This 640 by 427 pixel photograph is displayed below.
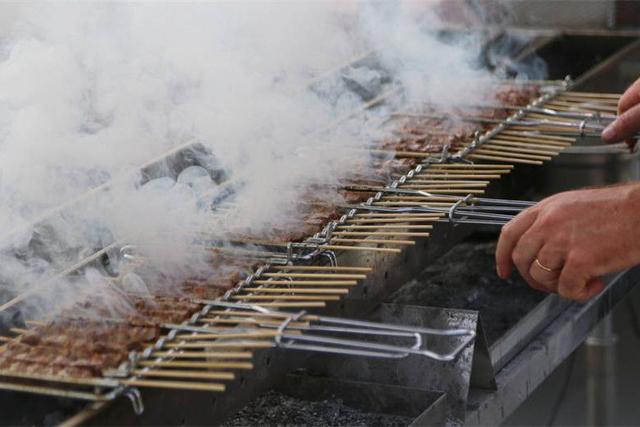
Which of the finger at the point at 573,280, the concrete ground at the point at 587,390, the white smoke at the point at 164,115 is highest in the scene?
the white smoke at the point at 164,115

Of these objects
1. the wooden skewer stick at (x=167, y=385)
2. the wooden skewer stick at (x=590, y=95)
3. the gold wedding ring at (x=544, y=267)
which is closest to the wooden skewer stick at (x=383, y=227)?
the gold wedding ring at (x=544, y=267)

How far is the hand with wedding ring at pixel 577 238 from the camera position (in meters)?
2.97

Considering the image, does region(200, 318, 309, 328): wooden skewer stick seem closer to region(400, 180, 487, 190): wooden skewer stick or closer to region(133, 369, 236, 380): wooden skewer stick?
region(133, 369, 236, 380): wooden skewer stick

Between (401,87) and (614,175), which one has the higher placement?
(401,87)

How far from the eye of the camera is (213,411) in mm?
2529

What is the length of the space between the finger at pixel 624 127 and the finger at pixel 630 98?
54 mm

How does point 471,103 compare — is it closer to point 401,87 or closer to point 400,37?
point 401,87

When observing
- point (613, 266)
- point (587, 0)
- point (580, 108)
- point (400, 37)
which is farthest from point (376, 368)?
point (587, 0)

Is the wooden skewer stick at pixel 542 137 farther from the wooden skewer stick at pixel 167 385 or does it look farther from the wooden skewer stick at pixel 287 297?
the wooden skewer stick at pixel 167 385

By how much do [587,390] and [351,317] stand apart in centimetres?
365

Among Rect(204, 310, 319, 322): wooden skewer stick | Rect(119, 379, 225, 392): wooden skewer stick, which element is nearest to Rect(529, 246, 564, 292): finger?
Rect(204, 310, 319, 322): wooden skewer stick

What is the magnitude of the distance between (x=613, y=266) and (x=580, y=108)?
5.21ft

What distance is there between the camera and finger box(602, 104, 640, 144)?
3.92m

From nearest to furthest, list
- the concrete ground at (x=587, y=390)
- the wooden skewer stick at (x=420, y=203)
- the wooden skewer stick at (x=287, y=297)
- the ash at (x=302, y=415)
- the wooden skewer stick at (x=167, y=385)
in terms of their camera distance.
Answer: the wooden skewer stick at (x=167, y=385) < the wooden skewer stick at (x=287, y=297) < the ash at (x=302, y=415) < the wooden skewer stick at (x=420, y=203) < the concrete ground at (x=587, y=390)
